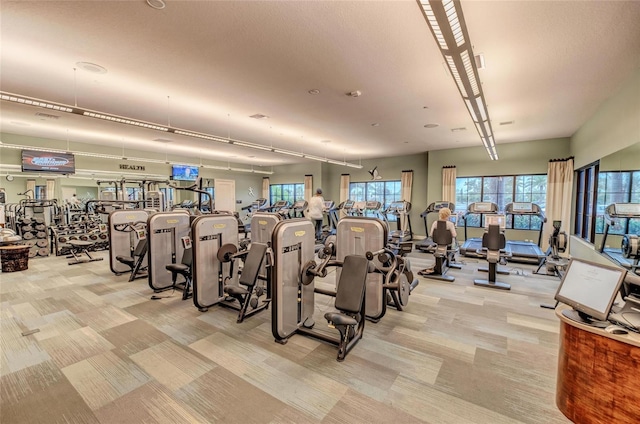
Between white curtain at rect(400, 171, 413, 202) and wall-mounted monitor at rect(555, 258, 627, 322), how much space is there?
9.31m

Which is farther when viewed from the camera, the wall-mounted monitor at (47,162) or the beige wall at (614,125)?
the wall-mounted monitor at (47,162)

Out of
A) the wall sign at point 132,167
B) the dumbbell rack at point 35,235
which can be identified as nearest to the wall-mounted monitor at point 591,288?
the dumbbell rack at point 35,235

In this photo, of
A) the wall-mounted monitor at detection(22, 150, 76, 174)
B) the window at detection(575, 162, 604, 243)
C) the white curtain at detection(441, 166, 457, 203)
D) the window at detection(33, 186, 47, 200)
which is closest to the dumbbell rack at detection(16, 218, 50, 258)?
the wall-mounted monitor at detection(22, 150, 76, 174)

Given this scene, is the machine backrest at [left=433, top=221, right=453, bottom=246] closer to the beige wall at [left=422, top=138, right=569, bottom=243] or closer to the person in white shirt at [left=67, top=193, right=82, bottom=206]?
the beige wall at [left=422, top=138, right=569, bottom=243]

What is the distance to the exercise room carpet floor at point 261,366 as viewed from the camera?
198 cm

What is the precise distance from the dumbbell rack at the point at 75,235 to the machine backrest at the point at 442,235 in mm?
8351

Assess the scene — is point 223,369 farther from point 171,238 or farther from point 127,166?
point 127,166

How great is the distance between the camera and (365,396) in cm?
213

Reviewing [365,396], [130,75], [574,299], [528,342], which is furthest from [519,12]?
[130,75]

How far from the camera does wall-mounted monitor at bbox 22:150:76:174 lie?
7.67 metres

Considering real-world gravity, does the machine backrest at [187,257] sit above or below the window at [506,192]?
below

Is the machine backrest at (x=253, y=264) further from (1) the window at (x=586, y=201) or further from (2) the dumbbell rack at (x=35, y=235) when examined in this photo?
(2) the dumbbell rack at (x=35, y=235)

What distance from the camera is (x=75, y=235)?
739 centimetres

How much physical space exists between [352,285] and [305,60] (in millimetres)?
2799
